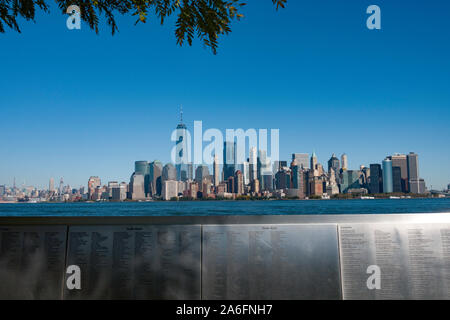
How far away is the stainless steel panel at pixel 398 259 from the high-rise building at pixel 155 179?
44.5 metres

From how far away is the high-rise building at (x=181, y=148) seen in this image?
4991 centimetres

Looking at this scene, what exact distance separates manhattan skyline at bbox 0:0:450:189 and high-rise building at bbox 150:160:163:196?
18.2ft

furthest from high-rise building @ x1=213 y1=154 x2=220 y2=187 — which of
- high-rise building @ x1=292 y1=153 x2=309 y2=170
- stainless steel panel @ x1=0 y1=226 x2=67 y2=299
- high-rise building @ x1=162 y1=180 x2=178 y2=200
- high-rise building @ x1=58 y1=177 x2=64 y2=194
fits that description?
stainless steel panel @ x1=0 y1=226 x2=67 y2=299

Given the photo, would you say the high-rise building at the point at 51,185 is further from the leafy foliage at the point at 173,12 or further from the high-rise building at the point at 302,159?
the leafy foliage at the point at 173,12

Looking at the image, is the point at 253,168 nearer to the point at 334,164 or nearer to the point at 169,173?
the point at 334,164

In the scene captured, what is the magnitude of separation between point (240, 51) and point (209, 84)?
916 centimetres

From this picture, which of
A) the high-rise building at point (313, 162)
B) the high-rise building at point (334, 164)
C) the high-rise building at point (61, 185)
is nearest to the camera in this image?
the high-rise building at point (334, 164)

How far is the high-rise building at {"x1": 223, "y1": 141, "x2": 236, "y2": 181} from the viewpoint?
41.3m

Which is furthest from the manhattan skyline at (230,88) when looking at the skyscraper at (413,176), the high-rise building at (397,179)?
the high-rise building at (397,179)

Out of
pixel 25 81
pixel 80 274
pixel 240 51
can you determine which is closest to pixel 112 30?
pixel 80 274

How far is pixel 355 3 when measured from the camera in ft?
195

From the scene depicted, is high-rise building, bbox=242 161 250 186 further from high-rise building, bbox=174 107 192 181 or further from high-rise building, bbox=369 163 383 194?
high-rise building, bbox=369 163 383 194

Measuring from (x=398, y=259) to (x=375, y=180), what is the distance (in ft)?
160

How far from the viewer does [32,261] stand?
4.19 feet
